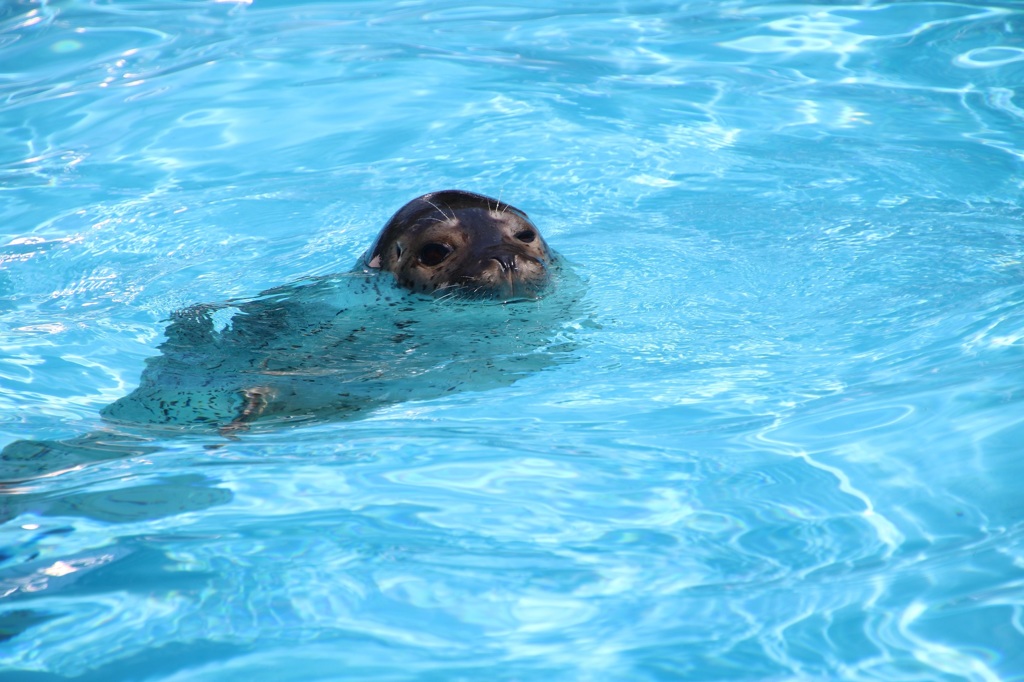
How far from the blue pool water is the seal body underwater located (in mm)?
114

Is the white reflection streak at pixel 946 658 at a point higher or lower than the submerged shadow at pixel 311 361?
lower

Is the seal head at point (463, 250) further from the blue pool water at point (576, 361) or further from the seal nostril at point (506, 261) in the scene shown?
the blue pool water at point (576, 361)

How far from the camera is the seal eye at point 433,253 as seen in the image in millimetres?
4871

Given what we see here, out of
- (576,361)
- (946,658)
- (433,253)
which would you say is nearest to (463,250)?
(433,253)

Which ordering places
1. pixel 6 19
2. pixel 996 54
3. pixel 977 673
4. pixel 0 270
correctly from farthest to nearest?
pixel 6 19 → pixel 996 54 → pixel 0 270 → pixel 977 673

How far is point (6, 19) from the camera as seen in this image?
10.2 meters

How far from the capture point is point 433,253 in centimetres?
490

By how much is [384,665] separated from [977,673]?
145 centimetres

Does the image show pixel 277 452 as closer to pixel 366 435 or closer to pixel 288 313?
pixel 366 435

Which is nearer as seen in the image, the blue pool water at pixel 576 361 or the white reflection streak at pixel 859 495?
the blue pool water at pixel 576 361

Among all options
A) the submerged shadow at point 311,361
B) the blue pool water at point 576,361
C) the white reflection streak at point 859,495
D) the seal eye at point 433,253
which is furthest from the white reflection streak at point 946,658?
the seal eye at point 433,253

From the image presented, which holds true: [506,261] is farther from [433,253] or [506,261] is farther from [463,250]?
[433,253]

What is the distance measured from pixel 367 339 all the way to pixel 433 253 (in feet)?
1.83

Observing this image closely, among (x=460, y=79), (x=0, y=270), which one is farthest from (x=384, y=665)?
(x=460, y=79)
